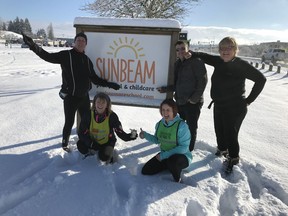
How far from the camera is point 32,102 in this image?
6.38 meters

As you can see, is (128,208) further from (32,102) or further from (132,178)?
(32,102)

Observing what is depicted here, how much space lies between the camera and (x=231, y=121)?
11.3ft

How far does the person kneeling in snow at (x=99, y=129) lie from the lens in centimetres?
349

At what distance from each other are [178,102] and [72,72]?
57.0 inches

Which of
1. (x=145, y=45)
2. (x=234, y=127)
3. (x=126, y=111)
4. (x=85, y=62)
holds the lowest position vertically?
(x=126, y=111)

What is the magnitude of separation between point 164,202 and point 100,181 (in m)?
0.74

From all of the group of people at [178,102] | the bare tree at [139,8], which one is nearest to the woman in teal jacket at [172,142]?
the group of people at [178,102]

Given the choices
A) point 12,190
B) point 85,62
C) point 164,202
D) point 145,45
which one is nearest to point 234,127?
point 164,202

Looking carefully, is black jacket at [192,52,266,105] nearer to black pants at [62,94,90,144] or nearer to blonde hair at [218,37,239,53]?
blonde hair at [218,37,239,53]

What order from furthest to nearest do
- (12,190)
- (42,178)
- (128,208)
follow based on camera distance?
(42,178)
(12,190)
(128,208)

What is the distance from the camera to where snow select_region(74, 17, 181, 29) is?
375 centimetres

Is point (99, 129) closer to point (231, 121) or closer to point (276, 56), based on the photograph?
point (231, 121)

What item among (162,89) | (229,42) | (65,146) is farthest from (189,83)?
(65,146)

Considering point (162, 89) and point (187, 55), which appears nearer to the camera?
point (187, 55)
